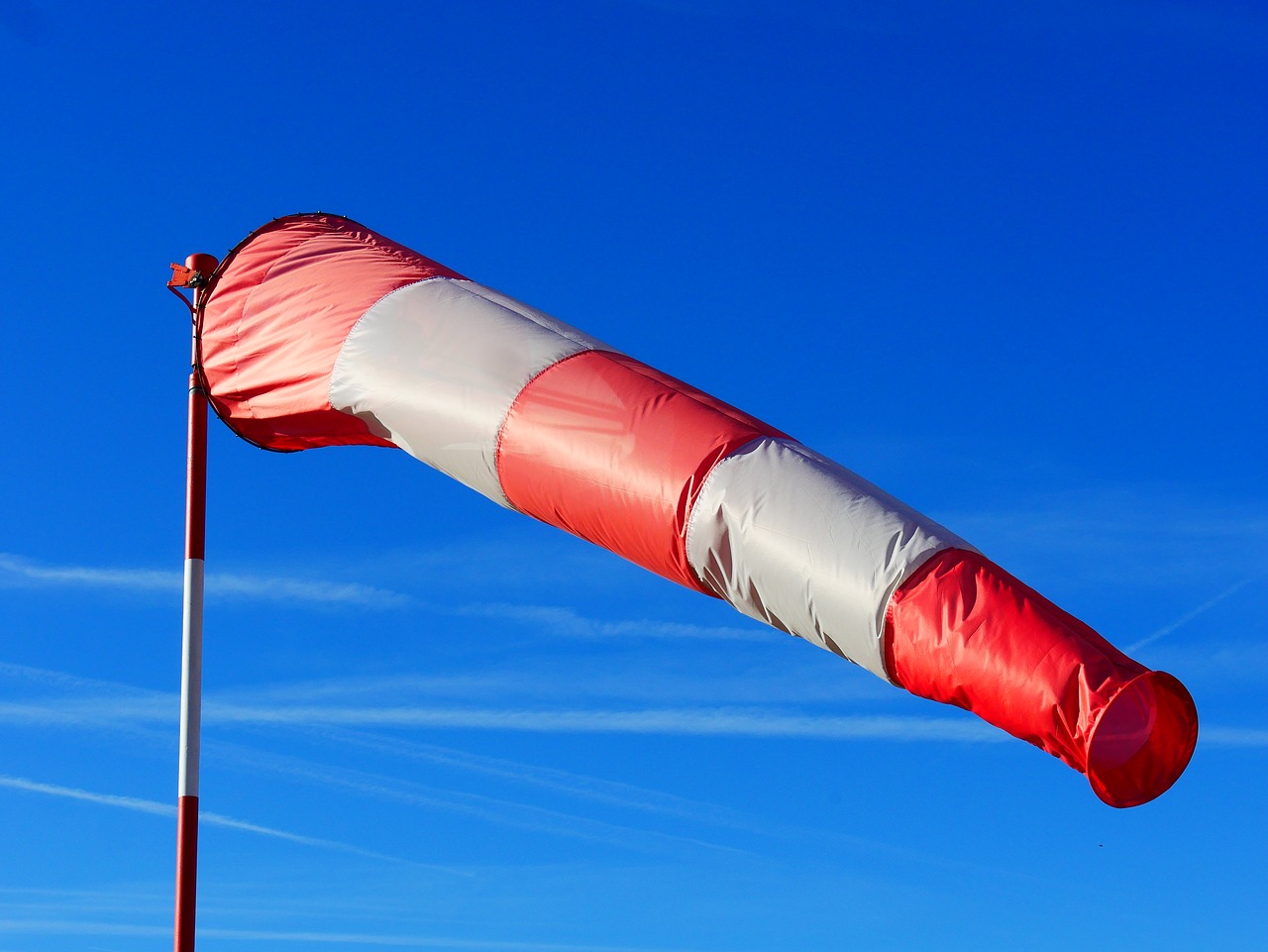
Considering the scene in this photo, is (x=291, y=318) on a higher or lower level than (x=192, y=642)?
higher

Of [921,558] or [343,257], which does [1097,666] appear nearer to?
[921,558]

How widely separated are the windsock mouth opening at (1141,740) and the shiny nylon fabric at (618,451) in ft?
9.72

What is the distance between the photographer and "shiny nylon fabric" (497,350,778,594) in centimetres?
1049

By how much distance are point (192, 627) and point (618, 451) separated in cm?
410

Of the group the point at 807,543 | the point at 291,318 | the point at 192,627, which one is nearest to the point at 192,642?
the point at 192,627

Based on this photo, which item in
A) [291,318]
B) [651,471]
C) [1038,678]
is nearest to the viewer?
[1038,678]

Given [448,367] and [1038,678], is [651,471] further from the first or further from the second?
[1038,678]

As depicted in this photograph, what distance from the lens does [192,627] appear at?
1251 cm

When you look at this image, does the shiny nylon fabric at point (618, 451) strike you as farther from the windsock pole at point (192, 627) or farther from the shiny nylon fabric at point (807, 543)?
the windsock pole at point (192, 627)

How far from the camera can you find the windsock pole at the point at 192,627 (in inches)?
463

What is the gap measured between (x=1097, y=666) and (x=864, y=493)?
6.58 ft

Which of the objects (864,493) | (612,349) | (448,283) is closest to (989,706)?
(864,493)

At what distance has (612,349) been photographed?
1198cm

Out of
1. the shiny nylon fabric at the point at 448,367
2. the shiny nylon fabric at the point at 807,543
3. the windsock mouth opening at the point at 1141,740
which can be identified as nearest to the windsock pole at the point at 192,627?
the shiny nylon fabric at the point at 448,367
